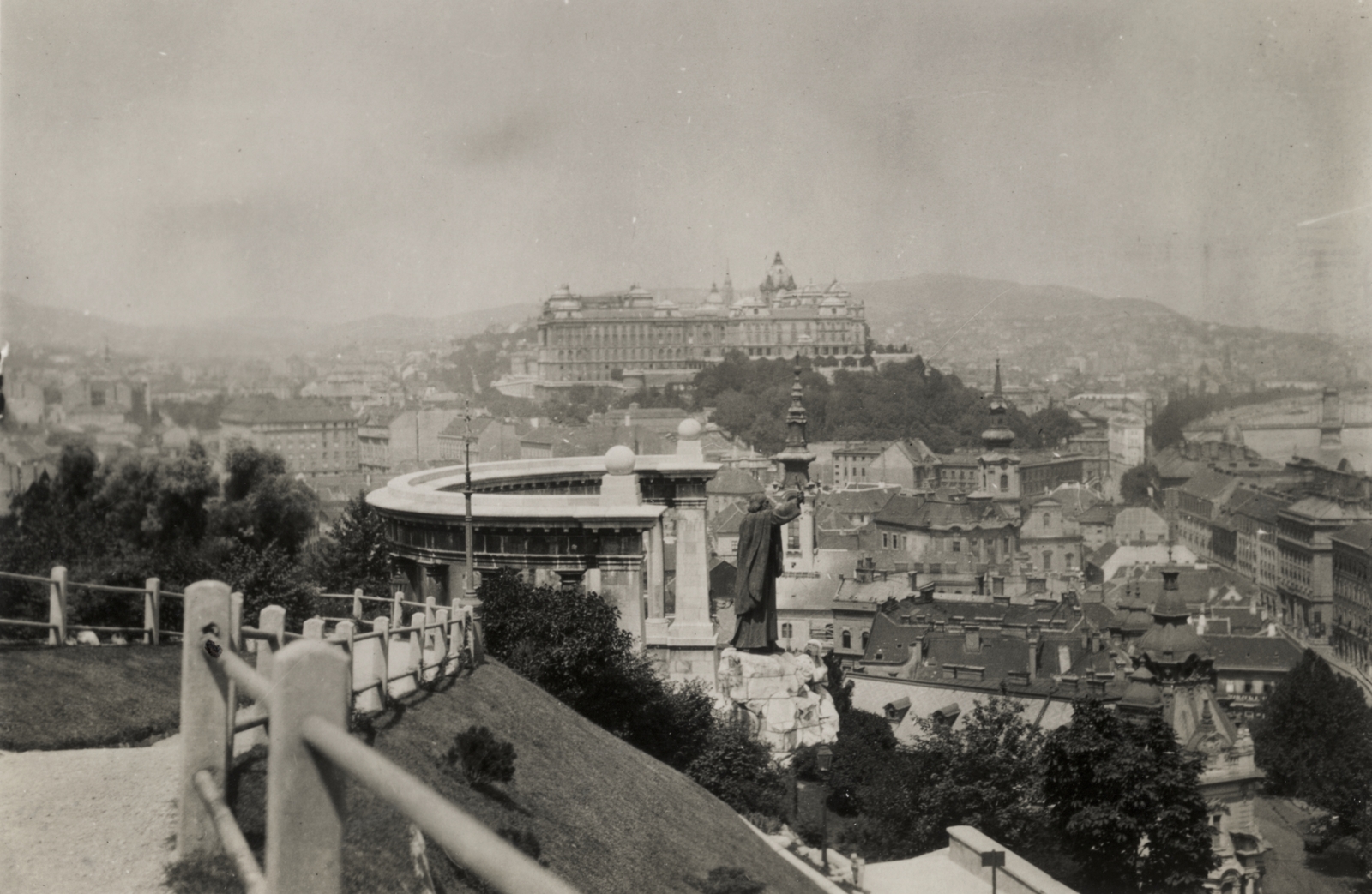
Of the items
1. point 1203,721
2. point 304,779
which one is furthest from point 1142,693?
point 304,779

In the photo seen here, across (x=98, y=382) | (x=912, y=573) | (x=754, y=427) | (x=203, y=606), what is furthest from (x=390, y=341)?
(x=203, y=606)

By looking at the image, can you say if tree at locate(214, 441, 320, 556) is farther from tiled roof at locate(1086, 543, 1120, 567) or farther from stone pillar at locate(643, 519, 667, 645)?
tiled roof at locate(1086, 543, 1120, 567)

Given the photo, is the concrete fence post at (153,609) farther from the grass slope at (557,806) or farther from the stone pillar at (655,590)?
the stone pillar at (655,590)

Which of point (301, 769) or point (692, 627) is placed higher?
point (301, 769)

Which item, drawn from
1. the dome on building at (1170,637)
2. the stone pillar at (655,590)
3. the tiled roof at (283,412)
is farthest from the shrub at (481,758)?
the tiled roof at (283,412)

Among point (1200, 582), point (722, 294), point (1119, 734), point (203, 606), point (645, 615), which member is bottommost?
point (1200, 582)

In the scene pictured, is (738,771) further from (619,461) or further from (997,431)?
(997,431)

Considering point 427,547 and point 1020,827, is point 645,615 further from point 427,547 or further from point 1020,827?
point 1020,827
